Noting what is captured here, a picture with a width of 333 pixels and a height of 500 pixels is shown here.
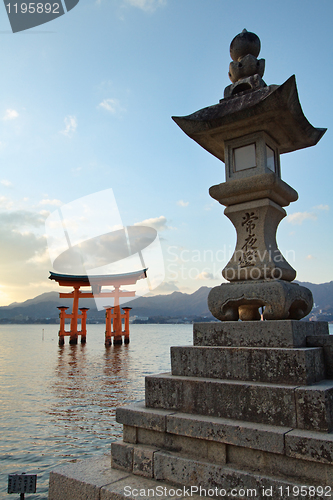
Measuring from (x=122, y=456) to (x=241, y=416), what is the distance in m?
1.11

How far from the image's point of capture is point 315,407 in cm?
233

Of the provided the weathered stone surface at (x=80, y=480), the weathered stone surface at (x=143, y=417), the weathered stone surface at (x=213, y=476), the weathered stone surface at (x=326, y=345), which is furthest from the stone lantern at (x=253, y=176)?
the weathered stone surface at (x=80, y=480)

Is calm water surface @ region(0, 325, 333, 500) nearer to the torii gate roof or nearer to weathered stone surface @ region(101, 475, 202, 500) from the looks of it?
weathered stone surface @ region(101, 475, 202, 500)

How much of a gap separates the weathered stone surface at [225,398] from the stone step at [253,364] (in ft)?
0.35

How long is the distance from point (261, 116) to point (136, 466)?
3418 mm

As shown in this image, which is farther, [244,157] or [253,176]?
[244,157]

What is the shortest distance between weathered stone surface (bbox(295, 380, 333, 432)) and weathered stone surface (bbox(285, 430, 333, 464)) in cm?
6

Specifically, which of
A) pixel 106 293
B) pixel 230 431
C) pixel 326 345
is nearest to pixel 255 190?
pixel 326 345

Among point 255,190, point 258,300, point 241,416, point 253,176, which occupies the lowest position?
point 241,416

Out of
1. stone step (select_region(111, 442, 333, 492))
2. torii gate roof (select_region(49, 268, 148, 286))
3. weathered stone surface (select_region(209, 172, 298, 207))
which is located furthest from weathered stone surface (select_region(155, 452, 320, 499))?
torii gate roof (select_region(49, 268, 148, 286))

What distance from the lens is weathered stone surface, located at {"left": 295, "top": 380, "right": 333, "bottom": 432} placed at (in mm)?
2291

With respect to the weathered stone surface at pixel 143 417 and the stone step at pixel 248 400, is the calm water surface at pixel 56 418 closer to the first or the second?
the weathered stone surface at pixel 143 417

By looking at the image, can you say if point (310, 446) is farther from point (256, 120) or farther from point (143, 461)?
point (256, 120)

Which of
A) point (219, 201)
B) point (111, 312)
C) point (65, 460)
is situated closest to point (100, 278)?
point (111, 312)
